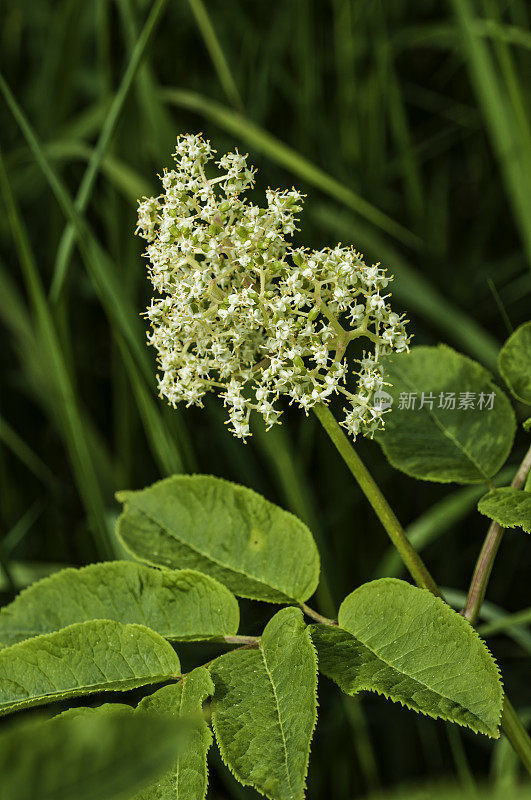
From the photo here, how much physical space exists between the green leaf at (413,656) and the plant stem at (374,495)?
96 millimetres

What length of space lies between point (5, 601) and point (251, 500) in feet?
3.94

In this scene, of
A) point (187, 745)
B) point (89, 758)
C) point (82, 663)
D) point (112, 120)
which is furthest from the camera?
point (112, 120)

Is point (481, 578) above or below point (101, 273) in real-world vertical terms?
below

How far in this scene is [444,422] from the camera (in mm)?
1438

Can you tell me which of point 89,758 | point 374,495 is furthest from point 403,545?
point 89,758

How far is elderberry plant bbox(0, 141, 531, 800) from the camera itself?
0.96 meters

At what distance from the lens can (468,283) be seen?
10.8 ft

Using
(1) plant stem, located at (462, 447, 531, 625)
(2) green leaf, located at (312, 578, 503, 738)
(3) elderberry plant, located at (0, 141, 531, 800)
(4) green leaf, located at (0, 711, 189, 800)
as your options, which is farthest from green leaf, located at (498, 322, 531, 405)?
(4) green leaf, located at (0, 711, 189, 800)

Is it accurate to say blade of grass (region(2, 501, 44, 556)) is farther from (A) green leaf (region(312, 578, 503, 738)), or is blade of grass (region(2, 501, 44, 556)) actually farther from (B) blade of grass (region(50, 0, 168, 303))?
(A) green leaf (region(312, 578, 503, 738))

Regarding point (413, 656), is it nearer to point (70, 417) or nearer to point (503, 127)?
point (70, 417)

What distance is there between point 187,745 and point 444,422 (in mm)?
759

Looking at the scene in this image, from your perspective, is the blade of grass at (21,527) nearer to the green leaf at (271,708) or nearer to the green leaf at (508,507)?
the green leaf at (271,708)

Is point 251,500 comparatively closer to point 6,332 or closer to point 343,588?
point 343,588

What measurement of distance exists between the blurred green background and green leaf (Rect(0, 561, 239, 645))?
1.92ft
